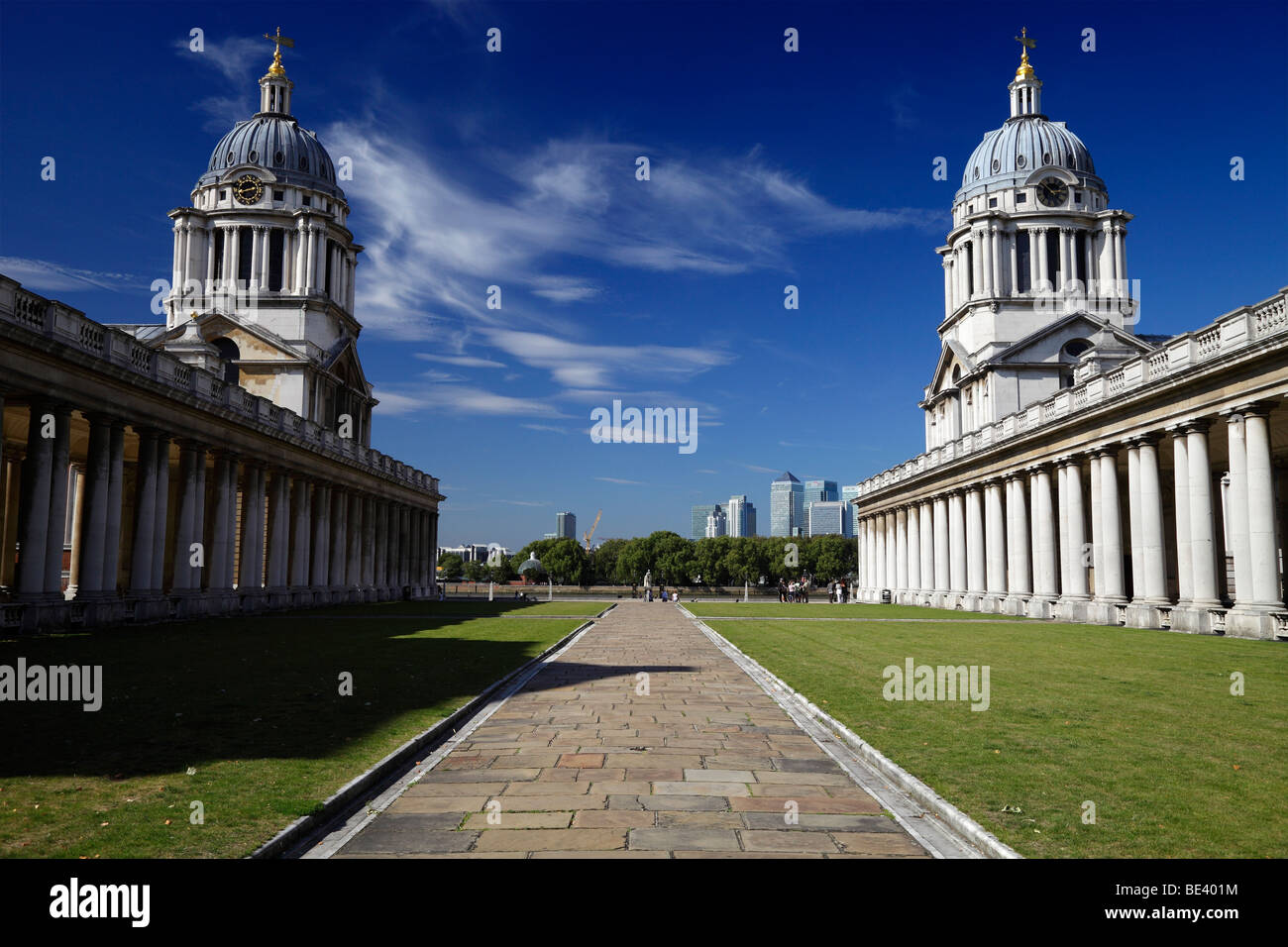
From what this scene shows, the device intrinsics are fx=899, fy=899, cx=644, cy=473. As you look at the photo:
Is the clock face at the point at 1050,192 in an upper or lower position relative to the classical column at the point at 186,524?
→ upper

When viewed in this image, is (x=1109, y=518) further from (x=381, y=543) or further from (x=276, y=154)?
(x=276, y=154)

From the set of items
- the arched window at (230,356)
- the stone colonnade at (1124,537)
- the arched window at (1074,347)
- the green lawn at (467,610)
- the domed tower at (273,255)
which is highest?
the domed tower at (273,255)

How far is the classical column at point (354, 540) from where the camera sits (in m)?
62.6

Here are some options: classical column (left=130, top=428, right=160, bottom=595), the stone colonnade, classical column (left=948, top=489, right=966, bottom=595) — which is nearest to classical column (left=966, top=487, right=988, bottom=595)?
the stone colonnade

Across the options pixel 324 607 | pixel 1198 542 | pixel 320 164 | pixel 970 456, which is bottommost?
pixel 324 607

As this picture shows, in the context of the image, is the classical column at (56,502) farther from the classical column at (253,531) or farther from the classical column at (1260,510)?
the classical column at (1260,510)

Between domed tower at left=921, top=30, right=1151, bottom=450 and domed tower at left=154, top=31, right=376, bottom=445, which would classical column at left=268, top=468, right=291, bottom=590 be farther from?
domed tower at left=921, top=30, right=1151, bottom=450

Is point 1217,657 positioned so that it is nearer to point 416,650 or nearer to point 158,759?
point 416,650

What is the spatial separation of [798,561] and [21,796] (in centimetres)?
14350

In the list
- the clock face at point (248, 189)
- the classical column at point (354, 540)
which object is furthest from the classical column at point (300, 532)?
the clock face at point (248, 189)

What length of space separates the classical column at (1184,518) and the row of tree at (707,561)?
10322 centimetres

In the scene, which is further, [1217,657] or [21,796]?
[1217,657]
